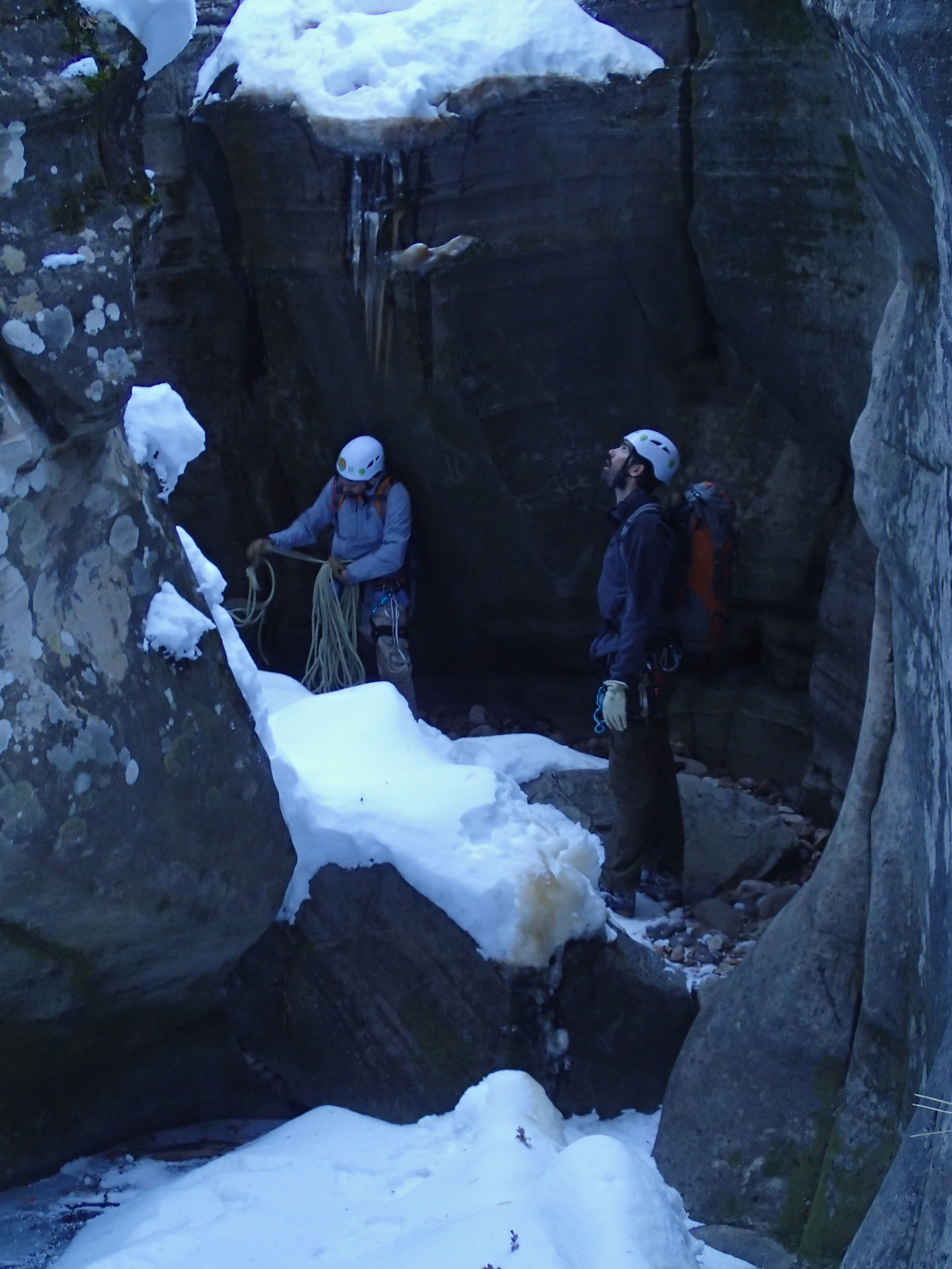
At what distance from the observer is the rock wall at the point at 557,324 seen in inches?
194

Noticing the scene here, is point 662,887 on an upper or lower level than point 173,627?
lower

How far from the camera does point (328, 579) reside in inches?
240

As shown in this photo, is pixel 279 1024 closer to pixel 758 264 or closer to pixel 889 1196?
pixel 889 1196

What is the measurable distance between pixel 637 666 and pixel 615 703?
159mm

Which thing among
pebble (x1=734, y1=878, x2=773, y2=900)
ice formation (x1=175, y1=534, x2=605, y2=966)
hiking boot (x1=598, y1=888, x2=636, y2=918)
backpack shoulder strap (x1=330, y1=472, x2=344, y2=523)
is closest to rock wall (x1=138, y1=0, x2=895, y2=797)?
backpack shoulder strap (x1=330, y1=472, x2=344, y2=523)

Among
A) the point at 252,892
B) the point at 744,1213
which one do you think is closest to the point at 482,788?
the point at 252,892

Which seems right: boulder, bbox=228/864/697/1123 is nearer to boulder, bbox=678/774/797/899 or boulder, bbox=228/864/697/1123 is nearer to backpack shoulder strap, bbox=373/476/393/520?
boulder, bbox=678/774/797/899

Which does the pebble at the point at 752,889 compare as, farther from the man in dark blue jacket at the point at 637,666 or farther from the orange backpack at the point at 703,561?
the orange backpack at the point at 703,561

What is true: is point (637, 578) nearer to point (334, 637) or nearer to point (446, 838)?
point (446, 838)

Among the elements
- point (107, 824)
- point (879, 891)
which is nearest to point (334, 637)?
point (107, 824)

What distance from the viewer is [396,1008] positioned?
3.11 m

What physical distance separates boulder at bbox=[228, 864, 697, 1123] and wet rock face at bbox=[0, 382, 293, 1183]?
0.12 metres

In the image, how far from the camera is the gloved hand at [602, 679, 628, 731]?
457cm

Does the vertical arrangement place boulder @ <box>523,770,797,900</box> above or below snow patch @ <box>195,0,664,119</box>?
below
